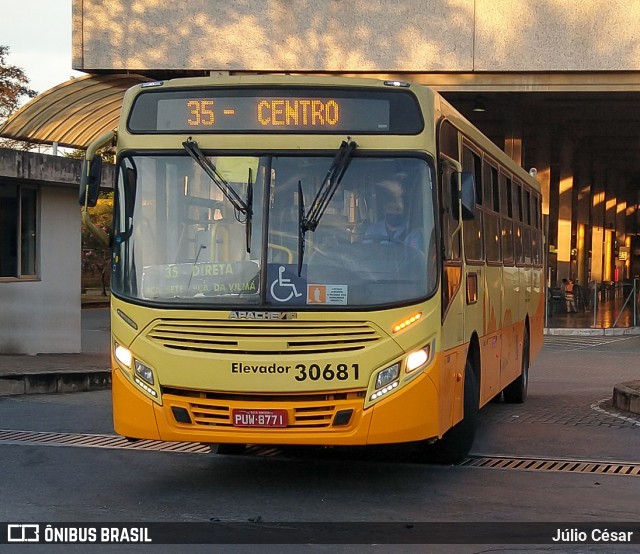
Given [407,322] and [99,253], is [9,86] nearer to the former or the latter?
[99,253]

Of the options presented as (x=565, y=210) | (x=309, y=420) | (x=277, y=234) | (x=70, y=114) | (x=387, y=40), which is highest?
(x=387, y=40)

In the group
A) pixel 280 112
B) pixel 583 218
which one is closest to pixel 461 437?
pixel 280 112

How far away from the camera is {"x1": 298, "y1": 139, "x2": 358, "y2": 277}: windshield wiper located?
322 inches

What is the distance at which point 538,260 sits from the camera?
1655cm

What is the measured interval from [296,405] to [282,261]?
998 mm

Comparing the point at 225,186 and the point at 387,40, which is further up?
the point at 387,40

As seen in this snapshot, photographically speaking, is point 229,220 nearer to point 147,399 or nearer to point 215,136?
point 215,136

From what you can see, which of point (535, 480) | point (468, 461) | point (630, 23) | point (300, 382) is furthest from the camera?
point (630, 23)

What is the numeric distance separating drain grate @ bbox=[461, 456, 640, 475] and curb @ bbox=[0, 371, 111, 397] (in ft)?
23.4

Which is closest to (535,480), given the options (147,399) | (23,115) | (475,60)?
(147,399)

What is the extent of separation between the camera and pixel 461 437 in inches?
382

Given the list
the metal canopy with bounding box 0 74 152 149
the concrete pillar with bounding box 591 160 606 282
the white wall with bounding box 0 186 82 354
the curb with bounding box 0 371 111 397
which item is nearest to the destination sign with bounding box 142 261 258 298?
the curb with bounding box 0 371 111 397
